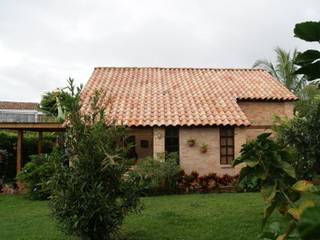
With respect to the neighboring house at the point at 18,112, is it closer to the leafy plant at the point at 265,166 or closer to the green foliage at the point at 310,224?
the leafy plant at the point at 265,166

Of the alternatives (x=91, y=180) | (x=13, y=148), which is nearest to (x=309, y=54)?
(x=91, y=180)

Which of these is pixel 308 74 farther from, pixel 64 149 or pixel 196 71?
pixel 196 71

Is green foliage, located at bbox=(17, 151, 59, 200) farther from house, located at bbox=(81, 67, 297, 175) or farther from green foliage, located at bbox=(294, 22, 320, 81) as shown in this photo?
green foliage, located at bbox=(294, 22, 320, 81)

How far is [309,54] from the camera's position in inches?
69.7

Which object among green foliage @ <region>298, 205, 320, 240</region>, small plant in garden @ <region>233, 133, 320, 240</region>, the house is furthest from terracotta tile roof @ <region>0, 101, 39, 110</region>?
green foliage @ <region>298, 205, 320, 240</region>

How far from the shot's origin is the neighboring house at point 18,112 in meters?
45.7

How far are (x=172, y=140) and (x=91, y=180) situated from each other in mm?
9787

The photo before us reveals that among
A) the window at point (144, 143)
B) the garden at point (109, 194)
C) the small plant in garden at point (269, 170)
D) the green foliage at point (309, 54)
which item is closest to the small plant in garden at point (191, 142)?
the garden at point (109, 194)

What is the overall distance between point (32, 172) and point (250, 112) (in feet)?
30.4

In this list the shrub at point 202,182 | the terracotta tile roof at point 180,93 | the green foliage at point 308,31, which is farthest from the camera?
the terracotta tile roof at point 180,93

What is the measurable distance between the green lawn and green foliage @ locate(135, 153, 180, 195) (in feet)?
4.57

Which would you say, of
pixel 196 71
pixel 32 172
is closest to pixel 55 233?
pixel 32 172

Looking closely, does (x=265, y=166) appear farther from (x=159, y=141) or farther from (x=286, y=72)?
(x=286, y=72)

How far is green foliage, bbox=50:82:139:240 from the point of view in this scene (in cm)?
810
